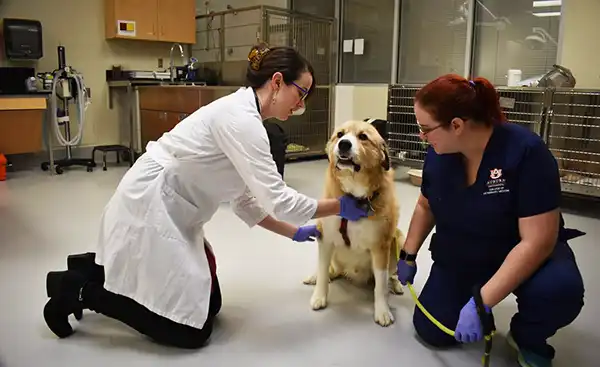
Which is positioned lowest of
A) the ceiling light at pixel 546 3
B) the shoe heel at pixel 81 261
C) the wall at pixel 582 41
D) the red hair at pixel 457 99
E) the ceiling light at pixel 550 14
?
the shoe heel at pixel 81 261

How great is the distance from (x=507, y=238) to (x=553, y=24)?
3827mm

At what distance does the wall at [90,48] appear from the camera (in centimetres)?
551

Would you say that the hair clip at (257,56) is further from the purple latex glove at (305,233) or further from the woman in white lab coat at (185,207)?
the purple latex glove at (305,233)

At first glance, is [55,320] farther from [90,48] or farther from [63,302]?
[90,48]

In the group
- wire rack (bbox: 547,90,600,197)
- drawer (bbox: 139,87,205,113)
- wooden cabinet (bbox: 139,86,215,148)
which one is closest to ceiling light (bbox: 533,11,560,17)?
wire rack (bbox: 547,90,600,197)

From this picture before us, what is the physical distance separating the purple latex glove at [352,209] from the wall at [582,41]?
3161 mm

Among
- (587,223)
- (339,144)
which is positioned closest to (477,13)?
(587,223)

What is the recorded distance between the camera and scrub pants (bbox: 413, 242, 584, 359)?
4.74 feet

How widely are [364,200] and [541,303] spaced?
70cm

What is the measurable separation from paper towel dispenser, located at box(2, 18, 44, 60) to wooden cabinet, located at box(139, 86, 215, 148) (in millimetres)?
1101

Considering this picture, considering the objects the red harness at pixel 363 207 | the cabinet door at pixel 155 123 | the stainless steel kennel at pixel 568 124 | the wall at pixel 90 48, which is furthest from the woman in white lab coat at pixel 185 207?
the wall at pixel 90 48

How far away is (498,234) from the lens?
1.57 metres

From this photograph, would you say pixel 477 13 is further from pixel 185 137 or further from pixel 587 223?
pixel 185 137

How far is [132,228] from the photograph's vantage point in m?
1.66
